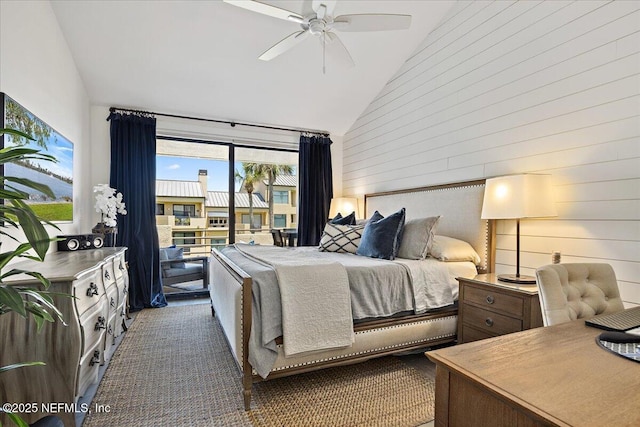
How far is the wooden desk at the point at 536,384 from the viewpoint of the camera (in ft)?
2.40

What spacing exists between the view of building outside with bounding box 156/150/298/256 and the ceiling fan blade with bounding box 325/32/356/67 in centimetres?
240

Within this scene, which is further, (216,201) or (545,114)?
(216,201)

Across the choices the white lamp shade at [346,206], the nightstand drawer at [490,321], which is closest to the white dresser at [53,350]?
the nightstand drawer at [490,321]

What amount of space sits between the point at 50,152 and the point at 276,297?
88.0 inches

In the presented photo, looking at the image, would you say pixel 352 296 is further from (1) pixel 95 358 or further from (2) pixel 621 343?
(1) pixel 95 358

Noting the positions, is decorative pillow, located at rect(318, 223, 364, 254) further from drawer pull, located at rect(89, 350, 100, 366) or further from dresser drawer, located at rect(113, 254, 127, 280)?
drawer pull, located at rect(89, 350, 100, 366)

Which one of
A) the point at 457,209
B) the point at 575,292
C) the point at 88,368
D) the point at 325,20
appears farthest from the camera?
the point at 457,209

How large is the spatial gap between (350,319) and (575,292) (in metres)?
1.24

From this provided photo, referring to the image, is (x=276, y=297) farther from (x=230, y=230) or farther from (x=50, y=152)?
(x=230, y=230)

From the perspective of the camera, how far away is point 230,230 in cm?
487

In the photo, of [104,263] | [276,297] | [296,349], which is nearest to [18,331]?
[104,263]

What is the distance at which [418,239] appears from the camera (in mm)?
2818

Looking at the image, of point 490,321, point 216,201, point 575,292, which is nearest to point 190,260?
point 216,201

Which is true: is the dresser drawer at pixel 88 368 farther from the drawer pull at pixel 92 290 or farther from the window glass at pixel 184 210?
the window glass at pixel 184 210
